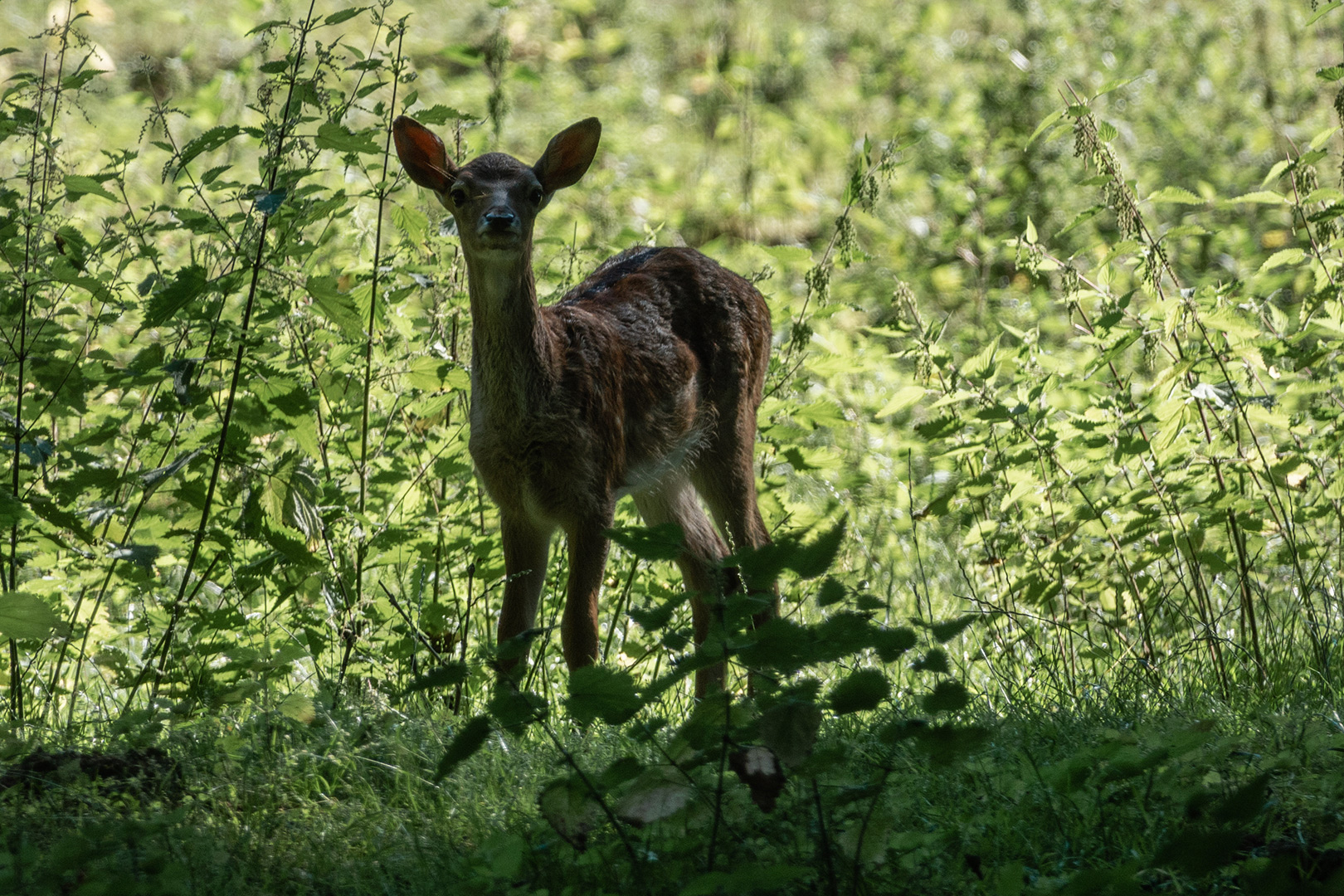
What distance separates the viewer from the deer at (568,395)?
3949mm

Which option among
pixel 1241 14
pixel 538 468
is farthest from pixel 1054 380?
pixel 1241 14

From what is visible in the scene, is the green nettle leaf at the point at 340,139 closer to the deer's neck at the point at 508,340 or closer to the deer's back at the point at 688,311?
the deer's neck at the point at 508,340

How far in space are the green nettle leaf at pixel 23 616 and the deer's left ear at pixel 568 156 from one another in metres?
1.98

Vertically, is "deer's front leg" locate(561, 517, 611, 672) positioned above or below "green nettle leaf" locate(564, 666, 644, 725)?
above

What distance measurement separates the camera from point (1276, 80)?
1020cm

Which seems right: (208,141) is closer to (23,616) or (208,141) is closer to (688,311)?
(23,616)

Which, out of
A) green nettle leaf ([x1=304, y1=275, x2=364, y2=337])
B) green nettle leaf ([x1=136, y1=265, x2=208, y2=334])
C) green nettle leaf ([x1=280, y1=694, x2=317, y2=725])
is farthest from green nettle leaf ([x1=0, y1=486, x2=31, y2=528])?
green nettle leaf ([x1=304, y1=275, x2=364, y2=337])

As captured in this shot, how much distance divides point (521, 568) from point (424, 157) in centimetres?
130

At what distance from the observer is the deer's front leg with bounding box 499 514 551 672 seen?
402cm

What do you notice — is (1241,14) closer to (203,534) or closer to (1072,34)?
(1072,34)

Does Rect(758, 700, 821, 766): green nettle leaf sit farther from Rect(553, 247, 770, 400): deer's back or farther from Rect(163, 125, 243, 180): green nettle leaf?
Rect(553, 247, 770, 400): deer's back

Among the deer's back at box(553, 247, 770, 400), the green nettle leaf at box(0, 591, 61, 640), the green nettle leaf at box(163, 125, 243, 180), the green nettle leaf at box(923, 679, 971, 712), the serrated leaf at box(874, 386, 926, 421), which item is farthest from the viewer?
the deer's back at box(553, 247, 770, 400)

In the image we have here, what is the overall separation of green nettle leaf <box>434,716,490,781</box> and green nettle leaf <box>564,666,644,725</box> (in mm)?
170

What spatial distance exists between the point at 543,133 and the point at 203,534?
794cm
